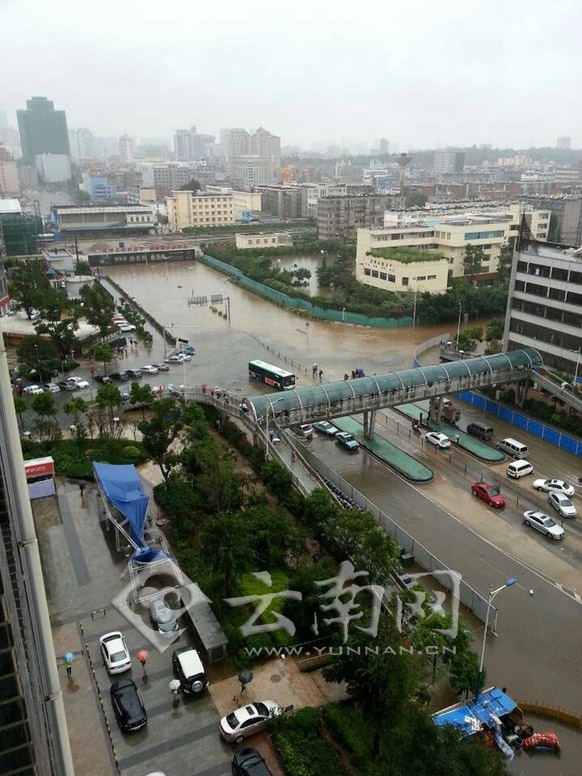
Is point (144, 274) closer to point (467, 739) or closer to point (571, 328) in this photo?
point (571, 328)

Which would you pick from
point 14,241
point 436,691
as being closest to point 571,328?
point 436,691

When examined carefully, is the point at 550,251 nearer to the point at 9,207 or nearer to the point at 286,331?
the point at 286,331

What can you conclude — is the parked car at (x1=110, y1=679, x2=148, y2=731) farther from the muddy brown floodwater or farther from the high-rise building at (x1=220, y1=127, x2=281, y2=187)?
the high-rise building at (x1=220, y1=127, x2=281, y2=187)

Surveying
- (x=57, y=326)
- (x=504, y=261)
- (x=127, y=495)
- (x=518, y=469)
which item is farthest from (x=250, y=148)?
(x=127, y=495)

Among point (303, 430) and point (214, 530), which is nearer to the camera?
point (214, 530)

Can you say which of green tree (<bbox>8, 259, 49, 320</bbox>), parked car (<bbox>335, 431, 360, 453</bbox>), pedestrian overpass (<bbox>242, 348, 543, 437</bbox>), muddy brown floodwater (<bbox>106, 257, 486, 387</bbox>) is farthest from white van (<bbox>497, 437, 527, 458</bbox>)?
green tree (<bbox>8, 259, 49, 320</bbox>)

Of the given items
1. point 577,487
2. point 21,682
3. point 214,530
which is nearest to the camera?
point 21,682
